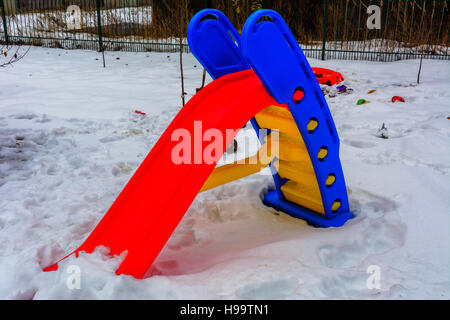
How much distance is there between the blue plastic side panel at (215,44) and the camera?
2104mm

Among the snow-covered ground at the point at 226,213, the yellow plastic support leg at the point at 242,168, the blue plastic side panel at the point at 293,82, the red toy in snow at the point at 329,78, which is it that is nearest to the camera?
the snow-covered ground at the point at 226,213

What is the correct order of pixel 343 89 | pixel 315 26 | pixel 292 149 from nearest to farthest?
pixel 292 149 → pixel 343 89 → pixel 315 26

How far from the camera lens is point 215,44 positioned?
7.22 ft

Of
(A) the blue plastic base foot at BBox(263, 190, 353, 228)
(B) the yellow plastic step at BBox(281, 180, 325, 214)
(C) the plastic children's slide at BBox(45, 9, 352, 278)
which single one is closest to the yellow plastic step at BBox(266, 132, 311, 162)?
(C) the plastic children's slide at BBox(45, 9, 352, 278)

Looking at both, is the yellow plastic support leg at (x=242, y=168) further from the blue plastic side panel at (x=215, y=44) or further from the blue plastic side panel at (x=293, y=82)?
the blue plastic side panel at (x=215, y=44)

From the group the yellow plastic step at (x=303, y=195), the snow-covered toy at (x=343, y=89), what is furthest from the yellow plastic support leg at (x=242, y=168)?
the snow-covered toy at (x=343, y=89)

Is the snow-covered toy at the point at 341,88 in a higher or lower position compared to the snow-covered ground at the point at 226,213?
higher

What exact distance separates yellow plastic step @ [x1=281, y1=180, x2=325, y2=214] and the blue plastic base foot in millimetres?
32

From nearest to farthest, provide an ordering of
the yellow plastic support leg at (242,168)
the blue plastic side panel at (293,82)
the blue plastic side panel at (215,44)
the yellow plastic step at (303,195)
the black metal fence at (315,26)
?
the blue plastic side panel at (293,82), the blue plastic side panel at (215,44), the yellow plastic support leg at (242,168), the yellow plastic step at (303,195), the black metal fence at (315,26)

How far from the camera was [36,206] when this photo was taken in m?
2.57

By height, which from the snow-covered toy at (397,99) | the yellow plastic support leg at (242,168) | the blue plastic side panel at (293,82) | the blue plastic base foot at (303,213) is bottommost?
the blue plastic base foot at (303,213)

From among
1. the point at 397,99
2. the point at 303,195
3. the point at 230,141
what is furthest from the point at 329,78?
the point at 230,141

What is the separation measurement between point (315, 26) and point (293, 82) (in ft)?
31.1

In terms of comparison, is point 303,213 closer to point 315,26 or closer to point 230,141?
point 230,141
